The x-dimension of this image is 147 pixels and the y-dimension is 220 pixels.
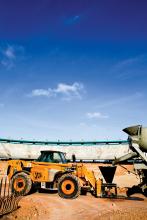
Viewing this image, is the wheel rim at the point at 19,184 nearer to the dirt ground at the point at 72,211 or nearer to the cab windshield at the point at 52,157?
the cab windshield at the point at 52,157

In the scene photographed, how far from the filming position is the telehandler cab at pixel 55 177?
1248 centimetres

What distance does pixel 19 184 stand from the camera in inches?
513

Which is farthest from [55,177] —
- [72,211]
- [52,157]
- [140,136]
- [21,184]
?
[140,136]

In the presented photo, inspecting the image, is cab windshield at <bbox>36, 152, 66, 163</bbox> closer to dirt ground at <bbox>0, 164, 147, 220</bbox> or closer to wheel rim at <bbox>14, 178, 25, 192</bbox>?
wheel rim at <bbox>14, 178, 25, 192</bbox>

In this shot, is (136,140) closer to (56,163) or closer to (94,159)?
(56,163)

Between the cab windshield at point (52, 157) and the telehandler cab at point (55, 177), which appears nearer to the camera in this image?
the telehandler cab at point (55, 177)

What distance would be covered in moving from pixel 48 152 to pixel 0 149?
26.2 m

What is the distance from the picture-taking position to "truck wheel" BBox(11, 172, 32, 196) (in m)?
12.8

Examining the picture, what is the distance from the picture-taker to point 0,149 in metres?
38.0

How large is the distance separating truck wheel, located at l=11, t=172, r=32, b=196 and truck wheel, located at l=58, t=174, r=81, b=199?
1.72 metres

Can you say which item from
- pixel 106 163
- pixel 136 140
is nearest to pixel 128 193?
pixel 136 140

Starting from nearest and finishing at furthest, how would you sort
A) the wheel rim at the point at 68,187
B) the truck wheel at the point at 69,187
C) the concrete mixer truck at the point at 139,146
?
1. the concrete mixer truck at the point at 139,146
2. the truck wheel at the point at 69,187
3. the wheel rim at the point at 68,187

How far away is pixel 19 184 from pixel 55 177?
198cm

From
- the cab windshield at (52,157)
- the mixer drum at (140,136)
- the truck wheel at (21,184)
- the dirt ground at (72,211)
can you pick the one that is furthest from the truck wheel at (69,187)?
the mixer drum at (140,136)
